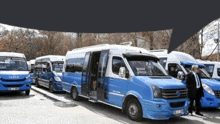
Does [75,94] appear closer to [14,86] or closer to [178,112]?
[14,86]

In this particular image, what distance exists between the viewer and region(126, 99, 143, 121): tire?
21.5ft

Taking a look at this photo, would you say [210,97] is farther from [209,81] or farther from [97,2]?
[97,2]

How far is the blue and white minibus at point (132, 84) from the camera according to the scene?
622 cm

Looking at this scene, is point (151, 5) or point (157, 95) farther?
point (157, 95)

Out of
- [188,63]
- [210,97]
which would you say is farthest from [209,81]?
[188,63]

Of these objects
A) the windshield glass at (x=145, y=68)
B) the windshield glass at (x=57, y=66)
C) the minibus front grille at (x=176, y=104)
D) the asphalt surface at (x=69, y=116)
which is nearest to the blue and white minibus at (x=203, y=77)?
the asphalt surface at (x=69, y=116)

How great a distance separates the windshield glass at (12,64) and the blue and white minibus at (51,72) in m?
1.83

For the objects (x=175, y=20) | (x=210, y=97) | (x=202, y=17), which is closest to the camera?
(x=202, y=17)

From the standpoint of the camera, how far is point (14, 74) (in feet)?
37.0

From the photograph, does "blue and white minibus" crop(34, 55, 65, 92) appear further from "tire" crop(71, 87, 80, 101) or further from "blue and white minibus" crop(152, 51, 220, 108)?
"blue and white minibus" crop(152, 51, 220, 108)

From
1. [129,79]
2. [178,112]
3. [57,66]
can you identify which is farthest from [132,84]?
[57,66]

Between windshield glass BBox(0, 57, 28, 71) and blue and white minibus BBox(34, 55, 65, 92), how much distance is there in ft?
5.99

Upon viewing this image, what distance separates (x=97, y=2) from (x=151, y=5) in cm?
43

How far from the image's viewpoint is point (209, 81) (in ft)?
28.5
